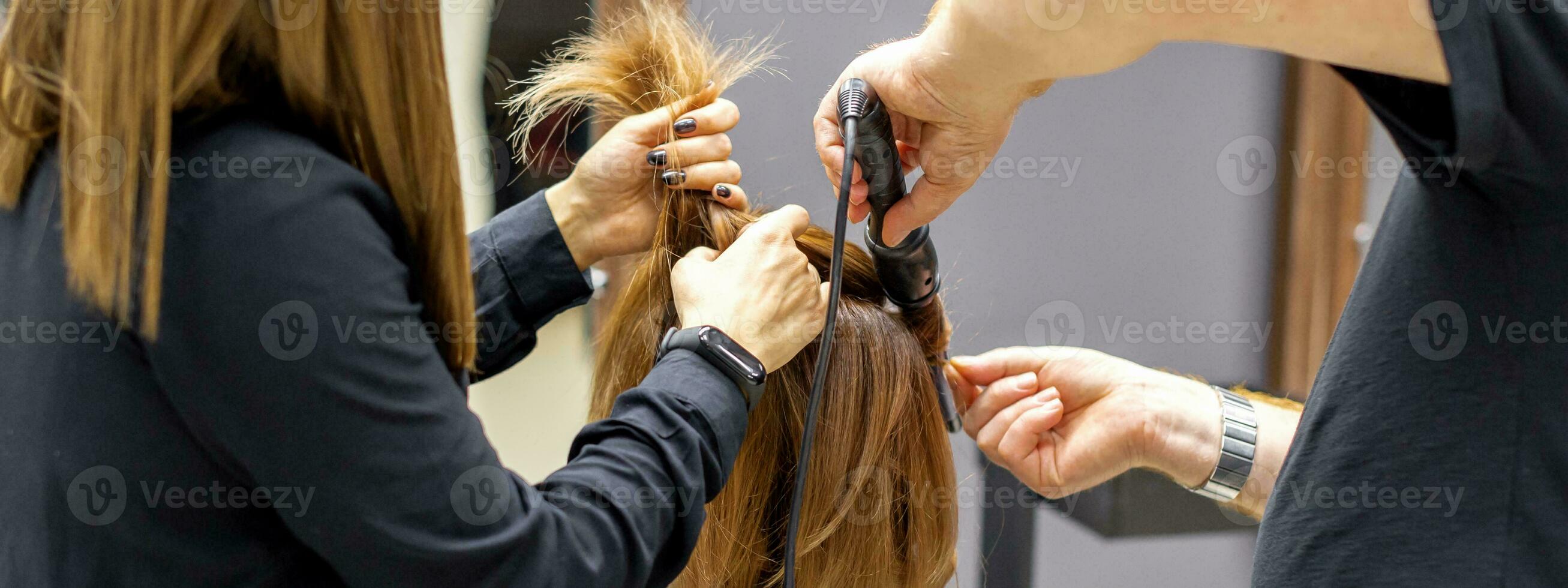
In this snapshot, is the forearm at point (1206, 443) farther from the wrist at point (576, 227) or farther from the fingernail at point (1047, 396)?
the wrist at point (576, 227)

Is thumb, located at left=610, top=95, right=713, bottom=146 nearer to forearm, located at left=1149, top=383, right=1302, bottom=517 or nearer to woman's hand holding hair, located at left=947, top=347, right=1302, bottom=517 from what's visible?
woman's hand holding hair, located at left=947, top=347, right=1302, bottom=517

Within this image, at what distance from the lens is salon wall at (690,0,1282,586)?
5.41 ft

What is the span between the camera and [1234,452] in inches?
43.5

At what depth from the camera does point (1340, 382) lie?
0.64 meters

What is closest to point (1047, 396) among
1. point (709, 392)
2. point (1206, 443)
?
point (1206, 443)

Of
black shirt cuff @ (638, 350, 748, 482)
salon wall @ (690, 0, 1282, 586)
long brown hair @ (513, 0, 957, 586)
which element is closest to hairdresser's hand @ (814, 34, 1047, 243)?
long brown hair @ (513, 0, 957, 586)

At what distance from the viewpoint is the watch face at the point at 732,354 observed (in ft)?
2.58

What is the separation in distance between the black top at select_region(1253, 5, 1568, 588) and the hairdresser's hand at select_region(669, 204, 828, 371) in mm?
408

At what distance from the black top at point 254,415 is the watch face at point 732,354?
20cm

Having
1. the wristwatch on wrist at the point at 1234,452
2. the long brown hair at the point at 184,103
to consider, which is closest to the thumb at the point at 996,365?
the wristwatch on wrist at the point at 1234,452

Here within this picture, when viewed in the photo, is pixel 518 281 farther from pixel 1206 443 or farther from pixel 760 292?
pixel 1206 443

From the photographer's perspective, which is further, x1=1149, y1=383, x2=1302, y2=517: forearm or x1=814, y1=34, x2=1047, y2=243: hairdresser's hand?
x1=1149, y1=383, x2=1302, y2=517: forearm

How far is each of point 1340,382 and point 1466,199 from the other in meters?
0.14

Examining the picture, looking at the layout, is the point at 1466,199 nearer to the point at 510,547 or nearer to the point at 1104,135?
the point at 510,547
